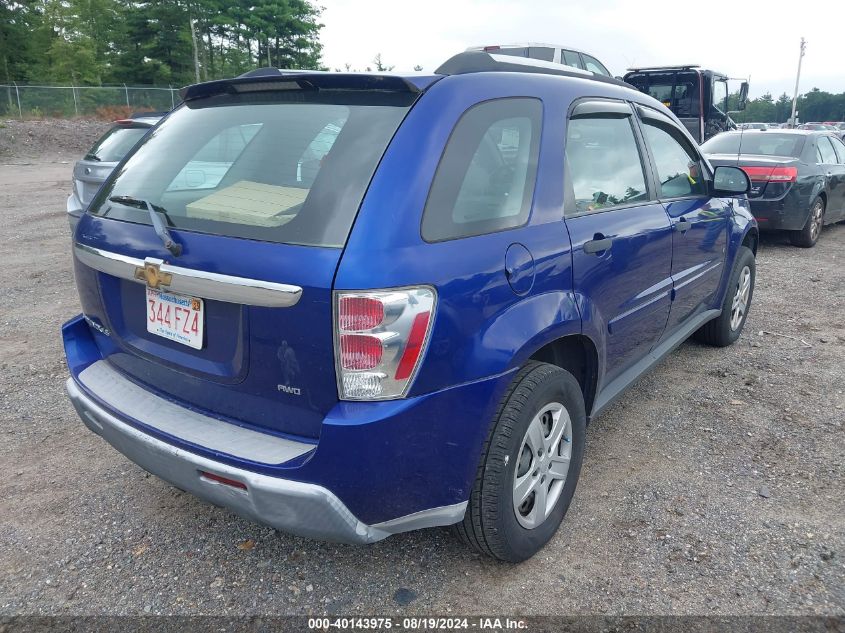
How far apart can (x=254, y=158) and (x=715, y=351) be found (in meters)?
3.88

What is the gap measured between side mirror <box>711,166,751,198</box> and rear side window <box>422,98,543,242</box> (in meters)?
2.02

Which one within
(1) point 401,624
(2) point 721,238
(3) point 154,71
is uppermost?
(3) point 154,71

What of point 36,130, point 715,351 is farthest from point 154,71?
point 715,351

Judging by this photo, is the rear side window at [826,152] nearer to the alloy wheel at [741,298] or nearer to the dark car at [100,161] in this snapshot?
the alloy wheel at [741,298]

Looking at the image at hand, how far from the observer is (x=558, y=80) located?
2.77 metres

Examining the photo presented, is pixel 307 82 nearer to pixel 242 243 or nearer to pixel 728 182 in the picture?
pixel 242 243

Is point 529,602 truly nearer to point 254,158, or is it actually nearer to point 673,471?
point 673,471

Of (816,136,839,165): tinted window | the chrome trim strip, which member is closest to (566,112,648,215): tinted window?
the chrome trim strip

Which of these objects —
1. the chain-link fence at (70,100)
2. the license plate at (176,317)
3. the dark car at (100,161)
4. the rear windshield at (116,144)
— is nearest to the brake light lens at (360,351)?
the license plate at (176,317)

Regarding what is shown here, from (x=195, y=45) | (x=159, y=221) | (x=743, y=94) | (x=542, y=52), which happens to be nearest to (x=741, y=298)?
(x=159, y=221)

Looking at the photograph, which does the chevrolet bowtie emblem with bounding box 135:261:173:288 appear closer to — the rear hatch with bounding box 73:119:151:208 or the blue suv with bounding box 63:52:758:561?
the blue suv with bounding box 63:52:758:561

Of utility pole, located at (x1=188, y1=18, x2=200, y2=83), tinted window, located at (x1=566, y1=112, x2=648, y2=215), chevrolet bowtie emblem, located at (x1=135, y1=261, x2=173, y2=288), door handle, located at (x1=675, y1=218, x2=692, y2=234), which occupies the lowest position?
door handle, located at (x1=675, y1=218, x2=692, y2=234)

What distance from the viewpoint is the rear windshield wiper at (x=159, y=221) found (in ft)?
6.94

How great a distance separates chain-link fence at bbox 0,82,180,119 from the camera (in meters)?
30.1
